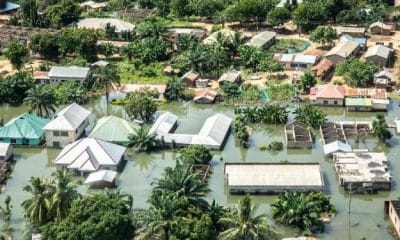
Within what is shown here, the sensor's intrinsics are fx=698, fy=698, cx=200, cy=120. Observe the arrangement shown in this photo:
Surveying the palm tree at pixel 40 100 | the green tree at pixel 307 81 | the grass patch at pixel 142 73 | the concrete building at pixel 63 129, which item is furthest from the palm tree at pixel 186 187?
the grass patch at pixel 142 73

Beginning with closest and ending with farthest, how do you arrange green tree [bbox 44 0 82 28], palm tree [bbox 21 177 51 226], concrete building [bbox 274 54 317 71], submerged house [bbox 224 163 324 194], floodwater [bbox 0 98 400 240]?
palm tree [bbox 21 177 51 226]
floodwater [bbox 0 98 400 240]
submerged house [bbox 224 163 324 194]
concrete building [bbox 274 54 317 71]
green tree [bbox 44 0 82 28]

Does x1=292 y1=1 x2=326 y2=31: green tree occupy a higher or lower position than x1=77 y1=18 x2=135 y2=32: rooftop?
higher

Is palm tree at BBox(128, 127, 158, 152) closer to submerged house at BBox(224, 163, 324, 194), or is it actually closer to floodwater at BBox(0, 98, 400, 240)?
floodwater at BBox(0, 98, 400, 240)

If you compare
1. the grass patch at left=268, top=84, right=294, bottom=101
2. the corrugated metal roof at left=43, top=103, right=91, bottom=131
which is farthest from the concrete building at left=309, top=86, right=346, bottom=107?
the corrugated metal roof at left=43, top=103, right=91, bottom=131

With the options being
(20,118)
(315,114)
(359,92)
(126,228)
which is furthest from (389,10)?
(126,228)

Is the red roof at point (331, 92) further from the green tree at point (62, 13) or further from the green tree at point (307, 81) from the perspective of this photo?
the green tree at point (62, 13)

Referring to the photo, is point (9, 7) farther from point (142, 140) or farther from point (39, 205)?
point (39, 205)
